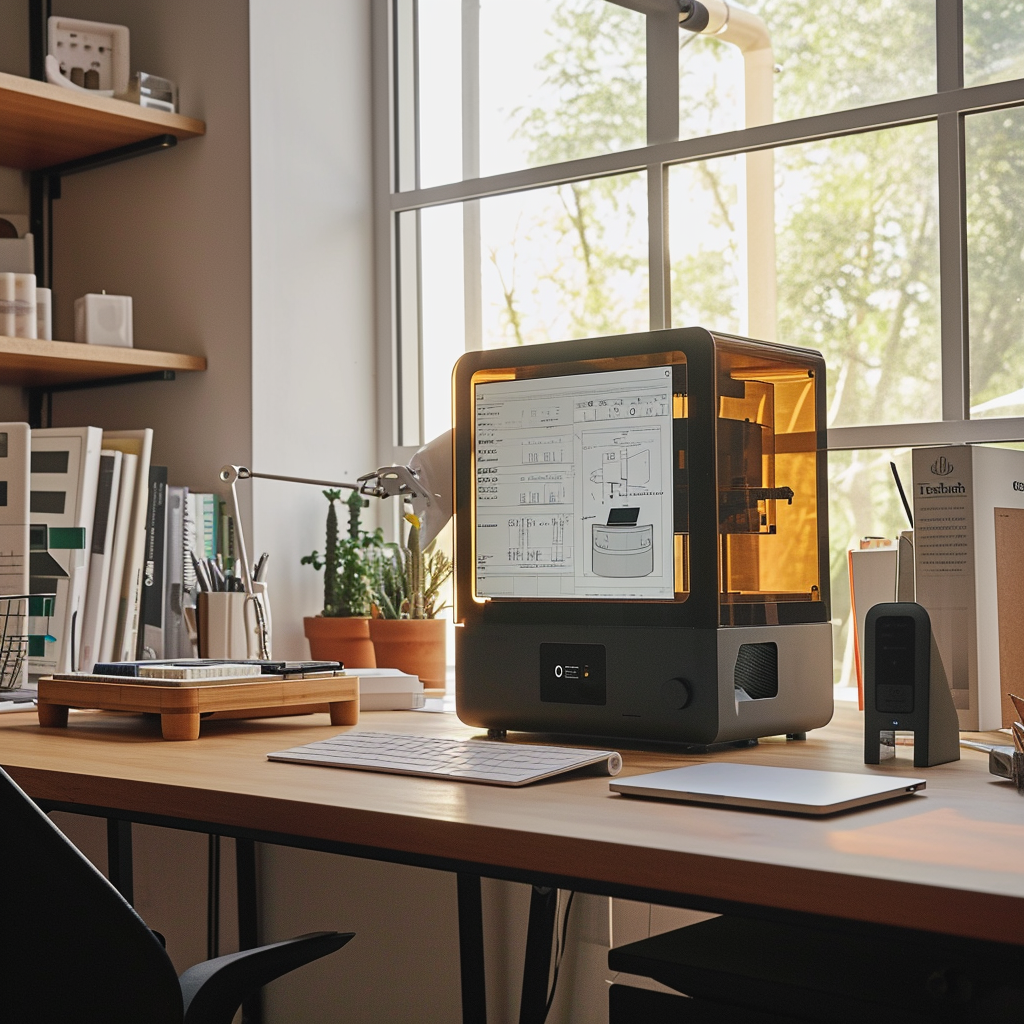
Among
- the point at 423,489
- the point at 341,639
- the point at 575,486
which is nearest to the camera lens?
the point at 575,486

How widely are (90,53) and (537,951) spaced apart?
1704 millimetres

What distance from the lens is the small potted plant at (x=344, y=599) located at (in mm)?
2240

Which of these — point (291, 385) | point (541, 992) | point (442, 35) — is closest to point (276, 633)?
point (291, 385)

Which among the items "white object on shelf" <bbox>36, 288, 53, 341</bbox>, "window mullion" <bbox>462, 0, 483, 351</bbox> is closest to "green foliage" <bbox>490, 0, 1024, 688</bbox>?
"window mullion" <bbox>462, 0, 483, 351</bbox>

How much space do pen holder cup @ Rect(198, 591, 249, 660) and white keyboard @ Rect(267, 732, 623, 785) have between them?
2.32ft

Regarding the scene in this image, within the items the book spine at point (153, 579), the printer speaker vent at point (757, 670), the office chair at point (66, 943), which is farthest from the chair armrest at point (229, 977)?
the book spine at point (153, 579)

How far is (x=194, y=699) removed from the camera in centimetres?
150

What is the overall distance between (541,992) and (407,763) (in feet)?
2.41

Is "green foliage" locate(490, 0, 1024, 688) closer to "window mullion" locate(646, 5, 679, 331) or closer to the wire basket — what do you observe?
"window mullion" locate(646, 5, 679, 331)

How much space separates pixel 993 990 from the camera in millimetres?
918

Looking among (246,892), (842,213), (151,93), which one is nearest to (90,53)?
(151,93)

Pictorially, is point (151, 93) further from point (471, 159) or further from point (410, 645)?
point (410, 645)

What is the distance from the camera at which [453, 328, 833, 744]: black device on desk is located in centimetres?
137

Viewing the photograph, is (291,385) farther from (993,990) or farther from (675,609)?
(993,990)
